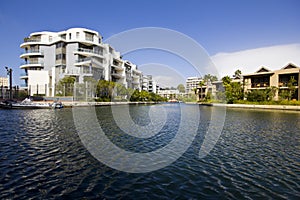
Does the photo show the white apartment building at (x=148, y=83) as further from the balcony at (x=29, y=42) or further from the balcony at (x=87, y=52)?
the balcony at (x=29, y=42)

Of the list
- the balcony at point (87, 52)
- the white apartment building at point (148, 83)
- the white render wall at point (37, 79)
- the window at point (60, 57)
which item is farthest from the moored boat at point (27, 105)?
the white apartment building at point (148, 83)

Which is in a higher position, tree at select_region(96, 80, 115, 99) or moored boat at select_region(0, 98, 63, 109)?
tree at select_region(96, 80, 115, 99)

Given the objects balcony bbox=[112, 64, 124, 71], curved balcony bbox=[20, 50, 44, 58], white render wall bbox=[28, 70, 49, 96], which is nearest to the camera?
white render wall bbox=[28, 70, 49, 96]

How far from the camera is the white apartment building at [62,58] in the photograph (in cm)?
6075

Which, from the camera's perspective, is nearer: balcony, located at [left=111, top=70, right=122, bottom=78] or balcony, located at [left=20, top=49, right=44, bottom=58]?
balcony, located at [left=20, top=49, right=44, bottom=58]

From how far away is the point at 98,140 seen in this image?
14312mm

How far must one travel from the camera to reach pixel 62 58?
63.3m

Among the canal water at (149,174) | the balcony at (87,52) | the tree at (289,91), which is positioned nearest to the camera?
the canal water at (149,174)

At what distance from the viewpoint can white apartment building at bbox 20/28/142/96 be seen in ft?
199

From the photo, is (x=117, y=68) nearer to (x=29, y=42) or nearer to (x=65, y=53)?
(x=65, y=53)

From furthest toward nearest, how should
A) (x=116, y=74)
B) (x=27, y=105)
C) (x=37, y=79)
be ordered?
(x=116, y=74) < (x=37, y=79) < (x=27, y=105)

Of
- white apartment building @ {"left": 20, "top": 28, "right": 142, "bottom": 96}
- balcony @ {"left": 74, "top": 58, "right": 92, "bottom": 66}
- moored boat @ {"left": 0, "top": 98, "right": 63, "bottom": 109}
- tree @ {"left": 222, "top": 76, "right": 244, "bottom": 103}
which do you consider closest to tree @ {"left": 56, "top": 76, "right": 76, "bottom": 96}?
white apartment building @ {"left": 20, "top": 28, "right": 142, "bottom": 96}

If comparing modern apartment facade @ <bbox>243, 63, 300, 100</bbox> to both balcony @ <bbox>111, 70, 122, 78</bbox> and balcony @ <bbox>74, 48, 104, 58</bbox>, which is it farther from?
balcony @ <bbox>74, 48, 104, 58</bbox>

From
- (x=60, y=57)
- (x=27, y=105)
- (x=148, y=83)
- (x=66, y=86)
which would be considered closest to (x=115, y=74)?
(x=60, y=57)
